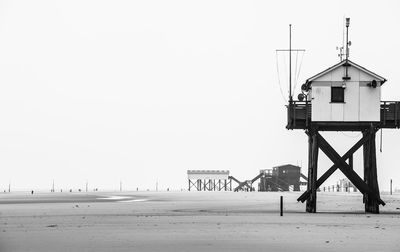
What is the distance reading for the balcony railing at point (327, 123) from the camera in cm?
4219

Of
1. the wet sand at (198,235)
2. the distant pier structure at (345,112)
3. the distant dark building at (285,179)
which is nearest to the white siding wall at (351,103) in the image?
the distant pier structure at (345,112)

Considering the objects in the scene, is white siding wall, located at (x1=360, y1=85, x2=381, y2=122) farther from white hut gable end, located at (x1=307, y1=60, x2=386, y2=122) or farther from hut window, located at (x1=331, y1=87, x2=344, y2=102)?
hut window, located at (x1=331, y1=87, x2=344, y2=102)

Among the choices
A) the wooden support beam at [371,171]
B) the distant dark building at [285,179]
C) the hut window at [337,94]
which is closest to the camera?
the wooden support beam at [371,171]

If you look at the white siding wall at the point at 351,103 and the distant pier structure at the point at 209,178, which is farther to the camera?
the distant pier structure at the point at 209,178

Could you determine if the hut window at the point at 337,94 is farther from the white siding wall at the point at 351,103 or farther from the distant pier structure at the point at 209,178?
the distant pier structure at the point at 209,178

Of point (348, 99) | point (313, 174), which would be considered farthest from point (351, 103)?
point (313, 174)

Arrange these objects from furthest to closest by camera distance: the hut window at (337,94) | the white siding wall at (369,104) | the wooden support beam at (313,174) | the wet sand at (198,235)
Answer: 1. the hut window at (337,94)
2. the white siding wall at (369,104)
3. the wooden support beam at (313,174)
4. the wet sand at (198,235)

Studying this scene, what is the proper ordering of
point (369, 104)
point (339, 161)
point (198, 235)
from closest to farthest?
1. point (198, 235)
2. point (339, 161)
3. point (369, 104)

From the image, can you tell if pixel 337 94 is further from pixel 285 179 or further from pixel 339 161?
pixel 285 179

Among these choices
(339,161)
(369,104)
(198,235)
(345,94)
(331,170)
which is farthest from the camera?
(345,94)

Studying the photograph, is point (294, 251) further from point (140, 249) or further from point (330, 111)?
point (330, 111)

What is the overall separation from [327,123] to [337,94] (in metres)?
1.88

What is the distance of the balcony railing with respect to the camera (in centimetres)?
4219

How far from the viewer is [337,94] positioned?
140ft
